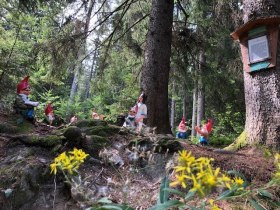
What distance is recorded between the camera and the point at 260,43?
5445 millimetres

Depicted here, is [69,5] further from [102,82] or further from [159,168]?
[159,168]

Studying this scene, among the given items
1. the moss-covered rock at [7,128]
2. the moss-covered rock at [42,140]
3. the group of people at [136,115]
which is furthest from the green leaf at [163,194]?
the group of people at [136,115]

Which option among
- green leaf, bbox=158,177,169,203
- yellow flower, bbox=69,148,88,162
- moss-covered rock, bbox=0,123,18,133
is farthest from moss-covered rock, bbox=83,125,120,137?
yellow flower, bbox=69,148,88,162

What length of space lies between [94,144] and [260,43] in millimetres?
3392

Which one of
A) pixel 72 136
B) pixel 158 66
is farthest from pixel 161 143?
pixel 158 66

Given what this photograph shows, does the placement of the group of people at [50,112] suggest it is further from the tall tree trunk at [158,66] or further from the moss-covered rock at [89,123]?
the moss-covered rock at [89,123]

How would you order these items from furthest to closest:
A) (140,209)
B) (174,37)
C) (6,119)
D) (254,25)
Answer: (174,37) → (254,25) → (6,119) → (140,209)

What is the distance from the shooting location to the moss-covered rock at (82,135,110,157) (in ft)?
12.2

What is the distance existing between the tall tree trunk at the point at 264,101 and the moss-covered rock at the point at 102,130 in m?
2.21

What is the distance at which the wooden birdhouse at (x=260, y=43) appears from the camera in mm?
5230

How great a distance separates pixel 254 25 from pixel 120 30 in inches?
212

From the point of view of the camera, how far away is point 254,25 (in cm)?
543

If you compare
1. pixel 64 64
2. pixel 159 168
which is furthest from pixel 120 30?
pixel 159 168

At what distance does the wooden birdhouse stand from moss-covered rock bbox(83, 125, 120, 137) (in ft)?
8.55
